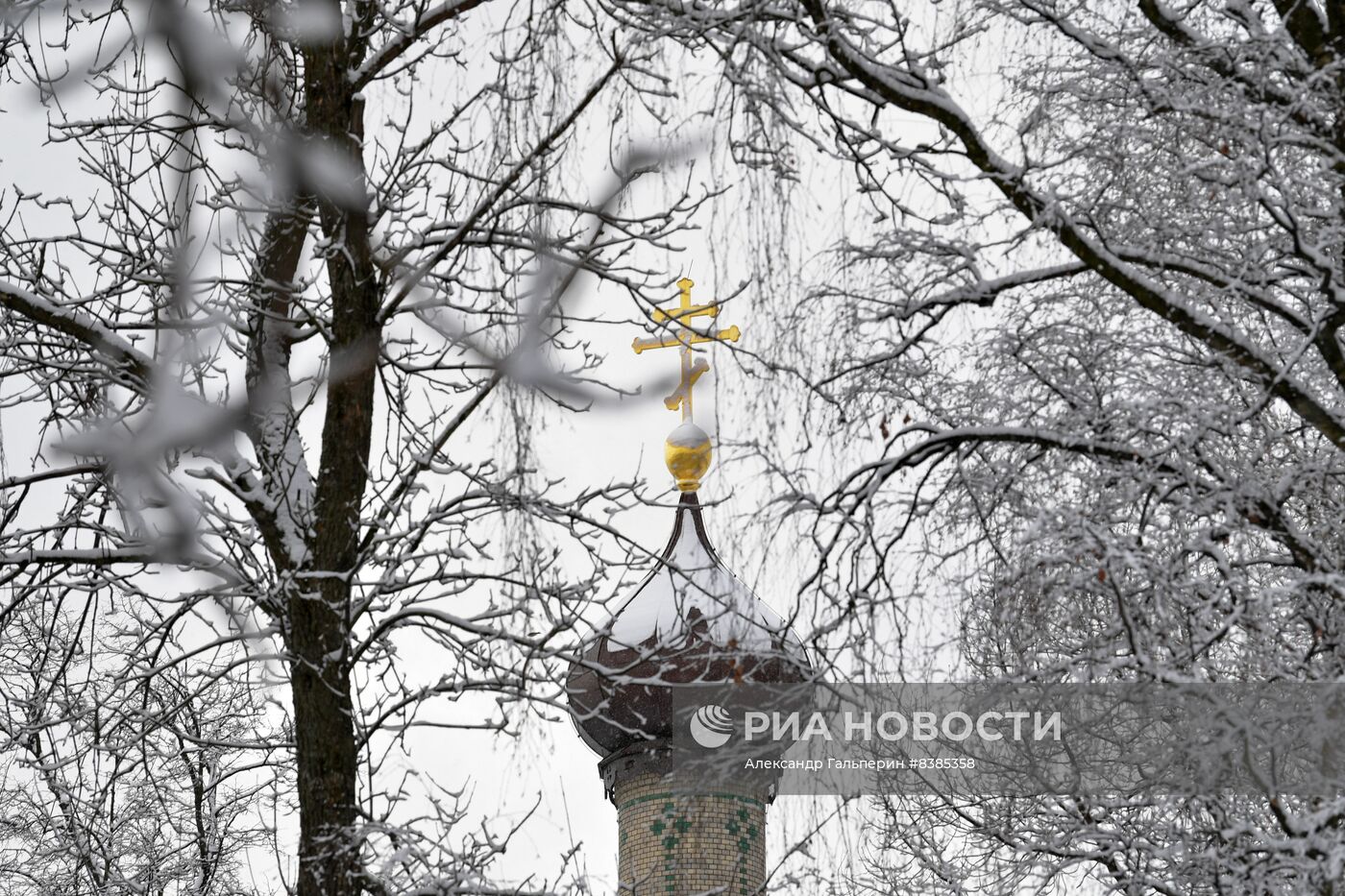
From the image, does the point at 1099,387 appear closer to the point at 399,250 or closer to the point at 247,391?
the point at 399,250

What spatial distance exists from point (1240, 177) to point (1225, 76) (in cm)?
53

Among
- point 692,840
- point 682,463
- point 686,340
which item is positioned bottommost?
point 686,340

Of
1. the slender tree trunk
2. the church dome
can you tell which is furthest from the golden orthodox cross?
the slender tree trunk

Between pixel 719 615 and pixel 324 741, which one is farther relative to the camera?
pixel 324 741

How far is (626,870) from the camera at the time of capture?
1984 cm

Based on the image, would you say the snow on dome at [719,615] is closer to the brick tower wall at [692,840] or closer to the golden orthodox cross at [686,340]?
the golden orthodox cross at [686,340]

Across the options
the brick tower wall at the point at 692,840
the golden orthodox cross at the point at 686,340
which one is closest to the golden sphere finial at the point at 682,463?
the brick tower wall at the point at 692,840

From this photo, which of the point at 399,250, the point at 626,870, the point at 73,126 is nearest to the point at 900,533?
the point at 399,250

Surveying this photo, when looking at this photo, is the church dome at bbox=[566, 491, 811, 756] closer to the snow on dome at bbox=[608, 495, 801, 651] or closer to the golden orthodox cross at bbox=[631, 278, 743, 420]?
the snow on dome at bbox=[608, 495, 801, 651]

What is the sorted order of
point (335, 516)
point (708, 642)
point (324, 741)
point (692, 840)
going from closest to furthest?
point (708, 642) < point (324, 741) < point (335, 516) < point (692, 840)

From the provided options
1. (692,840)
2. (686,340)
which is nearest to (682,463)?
(692,840)

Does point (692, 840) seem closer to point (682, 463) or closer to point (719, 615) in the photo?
point (682, 463)

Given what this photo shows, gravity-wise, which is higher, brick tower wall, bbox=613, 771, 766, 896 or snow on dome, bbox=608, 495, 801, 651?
brick tower wall, bbox=613, 771, 766, 896

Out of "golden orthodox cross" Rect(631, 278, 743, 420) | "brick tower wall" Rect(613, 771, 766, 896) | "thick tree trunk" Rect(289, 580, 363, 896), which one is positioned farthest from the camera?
"brick tower wall" Rect(613, 771, 766, 896)
